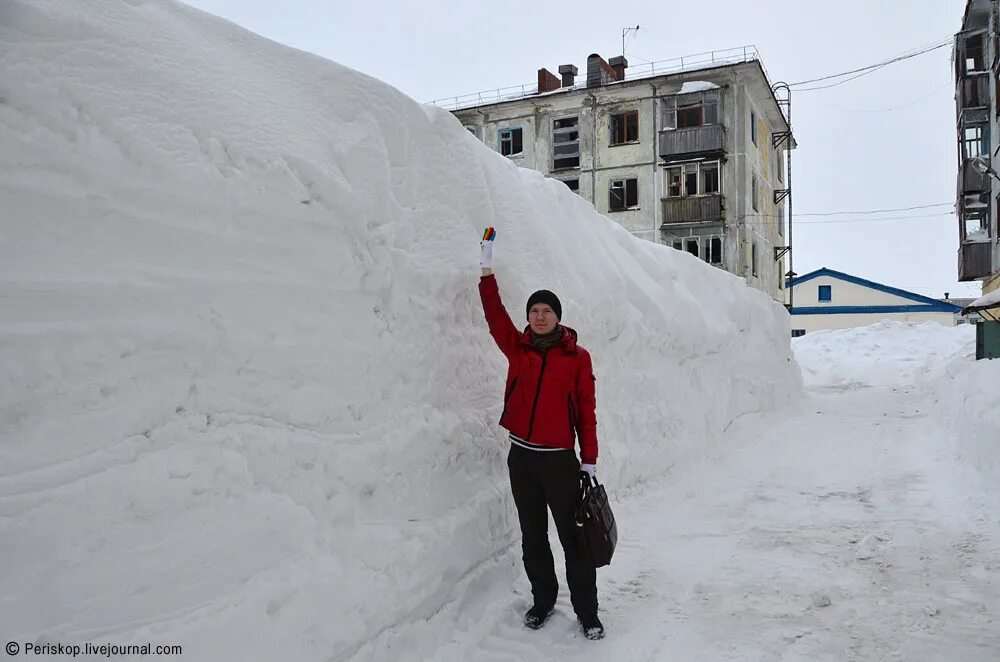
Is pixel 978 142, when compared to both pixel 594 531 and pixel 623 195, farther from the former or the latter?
pixel 594 531

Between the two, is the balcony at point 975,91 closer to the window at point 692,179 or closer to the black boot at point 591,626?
the window at point 692,179

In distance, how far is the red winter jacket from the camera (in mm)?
3535

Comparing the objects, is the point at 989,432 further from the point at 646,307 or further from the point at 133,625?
the point at 133,625

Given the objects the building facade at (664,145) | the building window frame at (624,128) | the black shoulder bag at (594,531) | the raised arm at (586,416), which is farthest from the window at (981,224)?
the black shoulder bag at (594,531)

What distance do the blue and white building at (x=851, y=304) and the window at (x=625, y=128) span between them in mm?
21389

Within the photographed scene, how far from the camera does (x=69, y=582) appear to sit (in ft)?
6.54

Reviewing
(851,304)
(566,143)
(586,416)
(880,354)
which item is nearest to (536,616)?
(586,416)

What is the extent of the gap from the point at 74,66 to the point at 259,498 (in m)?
1.58

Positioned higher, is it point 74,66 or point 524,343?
point 74,66

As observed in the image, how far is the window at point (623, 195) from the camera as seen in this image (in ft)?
87.9

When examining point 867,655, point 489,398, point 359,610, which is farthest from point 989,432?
point 359,610

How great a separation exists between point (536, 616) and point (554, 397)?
1.11 meters

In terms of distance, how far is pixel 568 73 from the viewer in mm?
29203

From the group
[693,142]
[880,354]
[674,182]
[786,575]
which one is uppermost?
[693,142]
